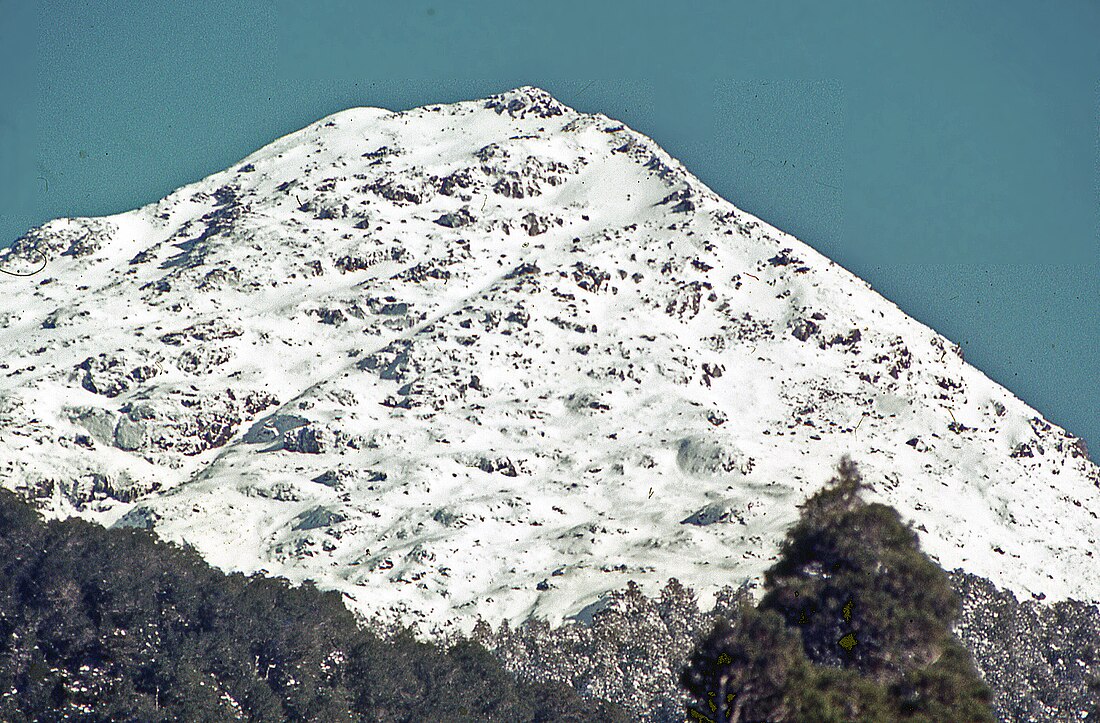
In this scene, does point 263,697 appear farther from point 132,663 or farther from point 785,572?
point 785,572

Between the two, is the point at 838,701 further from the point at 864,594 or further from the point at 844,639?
the point at 864,594

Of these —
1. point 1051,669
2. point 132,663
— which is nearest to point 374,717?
point 132,663

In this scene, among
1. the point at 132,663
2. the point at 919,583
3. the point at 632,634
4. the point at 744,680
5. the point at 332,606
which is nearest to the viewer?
the point at 744,680

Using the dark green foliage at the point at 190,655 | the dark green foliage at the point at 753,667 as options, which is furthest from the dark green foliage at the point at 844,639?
the dark green foliage at the point at 190,655

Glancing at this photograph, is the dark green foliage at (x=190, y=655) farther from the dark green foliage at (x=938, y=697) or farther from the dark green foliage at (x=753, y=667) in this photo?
the dark green foliage at (x=938, y=697)

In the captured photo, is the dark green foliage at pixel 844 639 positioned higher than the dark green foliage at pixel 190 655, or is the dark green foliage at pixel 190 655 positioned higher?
the dark green foliage at pixel 844 639
